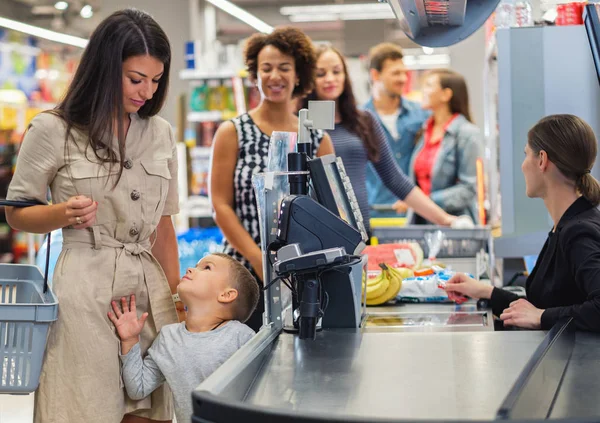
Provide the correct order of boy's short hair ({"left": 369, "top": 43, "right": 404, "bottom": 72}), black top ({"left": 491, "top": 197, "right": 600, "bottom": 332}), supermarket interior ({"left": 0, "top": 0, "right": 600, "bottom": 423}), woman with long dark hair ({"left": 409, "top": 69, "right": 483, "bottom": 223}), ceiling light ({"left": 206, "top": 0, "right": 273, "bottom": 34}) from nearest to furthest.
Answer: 1. supermarket interior ({"left": 0, "top": 0, "right": 600, "bottom": 423})
2. black top ({"left": 491, "top": 197, "right": 600, "bottom": 332})
3. woman with long dark hair ({"left": 409, "top": 69, "right": 483, "bottom": 223})
4. boy's short hair ({"left": 369, "top": 43, "right": 404, "bottom": 72})
5. ceiling light ({"left": 206, "top": 0, "right": 273, "bottom": 34})

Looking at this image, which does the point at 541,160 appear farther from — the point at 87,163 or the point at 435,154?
the point at 435,154

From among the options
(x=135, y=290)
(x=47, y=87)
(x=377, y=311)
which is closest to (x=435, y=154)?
(x=377, y=311)

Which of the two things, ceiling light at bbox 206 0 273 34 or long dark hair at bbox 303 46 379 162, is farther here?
ceiling light at bbox 206 0 273 34

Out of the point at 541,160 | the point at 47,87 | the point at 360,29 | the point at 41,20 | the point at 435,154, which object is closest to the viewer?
the point at 541,160

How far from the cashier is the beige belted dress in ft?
3.70

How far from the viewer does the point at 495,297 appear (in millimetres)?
2818

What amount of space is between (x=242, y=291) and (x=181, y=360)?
13.1 inches

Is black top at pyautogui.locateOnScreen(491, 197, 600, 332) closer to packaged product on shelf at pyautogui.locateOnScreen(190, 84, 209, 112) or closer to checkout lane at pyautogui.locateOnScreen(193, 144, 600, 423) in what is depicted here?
checkout lane at pyautogui.locateOnScreen(193, 144, 600, 423)

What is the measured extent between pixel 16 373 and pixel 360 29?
47.5 feet

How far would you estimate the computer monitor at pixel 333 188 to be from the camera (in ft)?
7.61

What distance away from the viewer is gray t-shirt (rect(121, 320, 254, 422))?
2291mm

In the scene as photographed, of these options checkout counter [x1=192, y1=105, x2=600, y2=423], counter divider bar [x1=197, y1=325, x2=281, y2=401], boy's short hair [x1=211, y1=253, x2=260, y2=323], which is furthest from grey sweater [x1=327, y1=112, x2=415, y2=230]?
counter divider bar [x1=197, y1=325, x2=281, y2=401]

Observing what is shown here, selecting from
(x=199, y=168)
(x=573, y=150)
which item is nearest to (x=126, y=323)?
(x=573, y=150)

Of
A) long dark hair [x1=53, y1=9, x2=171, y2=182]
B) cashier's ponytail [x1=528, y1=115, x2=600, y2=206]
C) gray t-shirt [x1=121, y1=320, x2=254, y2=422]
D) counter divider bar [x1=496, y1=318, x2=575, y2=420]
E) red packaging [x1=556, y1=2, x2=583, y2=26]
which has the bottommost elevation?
gray t-shirt [x1=121, y1=320, x2=254, y2=422]
